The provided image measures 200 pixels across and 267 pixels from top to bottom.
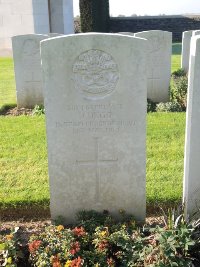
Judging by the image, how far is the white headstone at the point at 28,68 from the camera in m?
7.51

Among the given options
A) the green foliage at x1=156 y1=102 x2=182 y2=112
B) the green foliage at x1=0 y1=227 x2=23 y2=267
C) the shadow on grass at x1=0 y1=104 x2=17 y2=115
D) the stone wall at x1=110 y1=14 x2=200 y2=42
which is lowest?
the green foliage at x1=0 y1=227 x2=23 y2=267

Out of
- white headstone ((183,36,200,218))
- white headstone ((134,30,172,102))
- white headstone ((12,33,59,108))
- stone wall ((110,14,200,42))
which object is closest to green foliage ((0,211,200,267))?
white headstone ((183,36,200,218))

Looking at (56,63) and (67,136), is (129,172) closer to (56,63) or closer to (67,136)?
(67,136)

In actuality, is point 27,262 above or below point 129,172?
below

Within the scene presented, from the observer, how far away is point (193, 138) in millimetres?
3201

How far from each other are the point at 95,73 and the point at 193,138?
3.37 ft

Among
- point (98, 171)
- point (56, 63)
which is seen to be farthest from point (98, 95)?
point (98, 171)

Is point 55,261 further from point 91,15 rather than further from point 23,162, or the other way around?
point 91,15

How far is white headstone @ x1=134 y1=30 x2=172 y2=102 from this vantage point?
8.16 metres

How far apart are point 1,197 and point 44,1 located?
551 inches

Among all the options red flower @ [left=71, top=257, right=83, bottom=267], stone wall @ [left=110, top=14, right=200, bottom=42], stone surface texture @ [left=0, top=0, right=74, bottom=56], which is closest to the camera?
red flower @ [left=71, top=257, right=83, bottom=267]

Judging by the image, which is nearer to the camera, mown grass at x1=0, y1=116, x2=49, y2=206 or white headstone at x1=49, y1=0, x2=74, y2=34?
mown grass at x1=0, y1=116, x2=49, y2=206

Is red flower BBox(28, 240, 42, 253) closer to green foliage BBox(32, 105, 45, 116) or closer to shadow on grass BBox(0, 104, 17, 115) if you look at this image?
green foliage BBox(32, 105, 45, 116)

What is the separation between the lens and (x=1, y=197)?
4.20m
